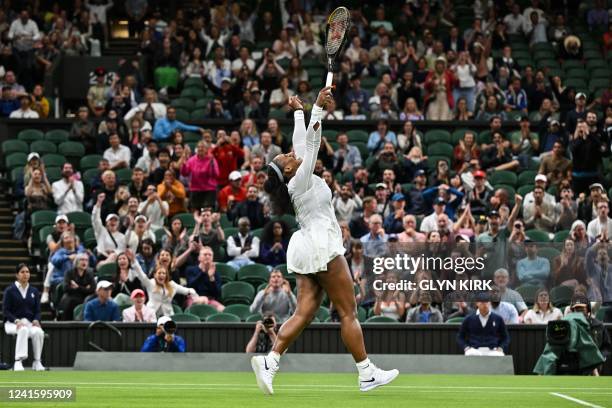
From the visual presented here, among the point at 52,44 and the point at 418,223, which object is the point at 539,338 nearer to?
the point at 418,223

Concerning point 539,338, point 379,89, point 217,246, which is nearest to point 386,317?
Answer: point 539,338

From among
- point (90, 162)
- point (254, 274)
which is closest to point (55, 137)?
point (90, 162)

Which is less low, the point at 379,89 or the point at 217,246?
the point at 379,89

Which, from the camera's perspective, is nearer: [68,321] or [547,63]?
[68,321]

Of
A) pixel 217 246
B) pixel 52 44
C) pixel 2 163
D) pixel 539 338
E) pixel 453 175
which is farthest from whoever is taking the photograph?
pixel 52 44

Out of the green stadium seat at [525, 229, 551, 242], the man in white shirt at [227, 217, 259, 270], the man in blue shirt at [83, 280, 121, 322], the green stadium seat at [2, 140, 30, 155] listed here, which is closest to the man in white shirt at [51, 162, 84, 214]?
the green stadium seat at [2, 140, 30, 155]

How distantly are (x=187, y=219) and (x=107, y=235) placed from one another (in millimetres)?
Answer: 1514

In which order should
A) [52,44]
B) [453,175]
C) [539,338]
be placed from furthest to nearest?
[52,44]
[453,175]
[539,338]

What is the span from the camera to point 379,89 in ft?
77.6

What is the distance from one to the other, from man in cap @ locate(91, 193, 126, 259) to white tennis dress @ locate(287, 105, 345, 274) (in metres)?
9.62

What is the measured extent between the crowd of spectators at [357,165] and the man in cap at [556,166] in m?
0.02

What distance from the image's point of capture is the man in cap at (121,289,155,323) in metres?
17.1

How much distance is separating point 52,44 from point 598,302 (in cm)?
1323

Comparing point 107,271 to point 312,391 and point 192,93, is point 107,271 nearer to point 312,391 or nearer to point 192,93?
point 192,93
